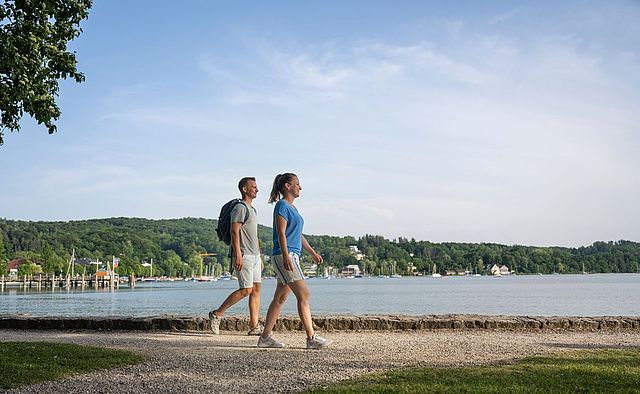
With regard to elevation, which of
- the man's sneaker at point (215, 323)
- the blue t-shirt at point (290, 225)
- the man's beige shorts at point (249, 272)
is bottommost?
the man's sneaker at point (215, 323)

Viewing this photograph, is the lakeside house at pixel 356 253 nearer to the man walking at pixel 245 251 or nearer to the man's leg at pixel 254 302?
the man's leg at pixel 254 302

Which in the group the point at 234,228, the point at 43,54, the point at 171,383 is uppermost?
the point at 43,54

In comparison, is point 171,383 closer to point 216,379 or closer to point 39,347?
point 216,379

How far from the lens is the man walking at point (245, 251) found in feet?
33.0

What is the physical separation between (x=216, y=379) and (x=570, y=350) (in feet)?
14.8

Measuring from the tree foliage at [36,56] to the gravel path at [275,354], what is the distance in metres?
3.57

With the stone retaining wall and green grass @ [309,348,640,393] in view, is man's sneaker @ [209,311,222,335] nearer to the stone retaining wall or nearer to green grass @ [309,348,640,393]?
the stone retaining wall

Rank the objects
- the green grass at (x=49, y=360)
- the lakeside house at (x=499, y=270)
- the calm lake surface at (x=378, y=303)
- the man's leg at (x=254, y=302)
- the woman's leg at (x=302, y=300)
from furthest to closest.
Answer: the lakeside house at (x=499, y=270) < the calm lake surface at (x=378, y=303) < the man's leg at (x=254, y=302) < the woman's leg at (x=302, y=300) < the green grass at (x=49, y=360)

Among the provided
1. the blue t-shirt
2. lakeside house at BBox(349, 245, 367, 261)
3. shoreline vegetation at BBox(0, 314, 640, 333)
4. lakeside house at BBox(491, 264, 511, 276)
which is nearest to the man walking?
shoreline vegetation at BBox(0, 314, 640, 333)

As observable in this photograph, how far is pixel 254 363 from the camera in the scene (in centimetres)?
741

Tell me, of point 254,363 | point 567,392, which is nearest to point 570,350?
point 567,392

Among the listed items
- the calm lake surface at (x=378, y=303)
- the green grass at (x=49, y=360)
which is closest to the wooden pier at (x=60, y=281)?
the calm lake surface at (x=378, y=303)

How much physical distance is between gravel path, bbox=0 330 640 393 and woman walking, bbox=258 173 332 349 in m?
0.27

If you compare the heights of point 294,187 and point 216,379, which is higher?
point 294,187
